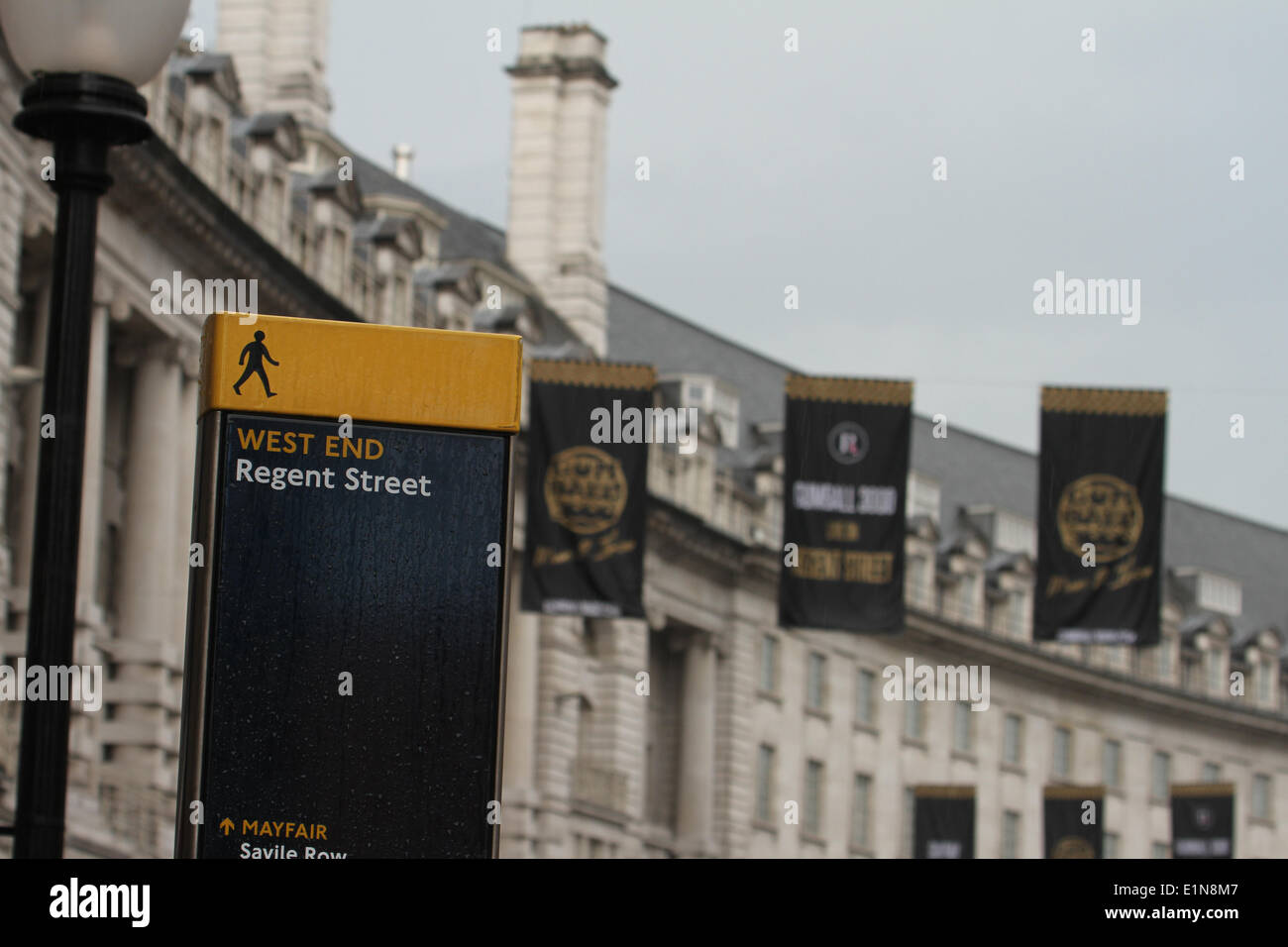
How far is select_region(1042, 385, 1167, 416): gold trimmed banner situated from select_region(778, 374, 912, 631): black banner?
97.7 inches

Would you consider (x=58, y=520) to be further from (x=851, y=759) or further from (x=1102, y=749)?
(x=1102, y=749)

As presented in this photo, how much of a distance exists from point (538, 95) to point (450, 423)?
67169 millimetres

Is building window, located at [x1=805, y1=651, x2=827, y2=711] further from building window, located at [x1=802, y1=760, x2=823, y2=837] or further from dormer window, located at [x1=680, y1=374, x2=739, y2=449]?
dormer window, located at [x1=680, y1=374, x2=739, y2=449]

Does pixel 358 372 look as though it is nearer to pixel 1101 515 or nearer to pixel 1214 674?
pixel 1101 515

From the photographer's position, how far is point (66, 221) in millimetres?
7031

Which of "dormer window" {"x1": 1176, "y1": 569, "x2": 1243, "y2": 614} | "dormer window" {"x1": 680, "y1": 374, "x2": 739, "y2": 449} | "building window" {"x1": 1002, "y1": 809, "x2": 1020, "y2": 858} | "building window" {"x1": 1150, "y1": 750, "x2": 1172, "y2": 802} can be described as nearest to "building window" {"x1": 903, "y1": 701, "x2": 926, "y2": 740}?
"building window" {"x1": 1002, "y1": 809, "x2": 1020, "y2": 858}

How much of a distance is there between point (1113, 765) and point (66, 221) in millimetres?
90808

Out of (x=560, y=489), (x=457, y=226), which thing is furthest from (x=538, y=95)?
(x=560, y=489)

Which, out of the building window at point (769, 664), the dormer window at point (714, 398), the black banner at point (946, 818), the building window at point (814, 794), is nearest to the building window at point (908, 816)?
the building window at point (814, 794)

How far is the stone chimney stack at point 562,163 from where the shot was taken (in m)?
72.1

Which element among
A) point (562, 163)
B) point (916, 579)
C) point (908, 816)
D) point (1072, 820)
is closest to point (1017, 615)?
point (916, 579)

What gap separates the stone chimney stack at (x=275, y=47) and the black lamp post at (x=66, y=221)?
5284 centimetres

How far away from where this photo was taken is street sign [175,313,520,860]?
5.51 meters
